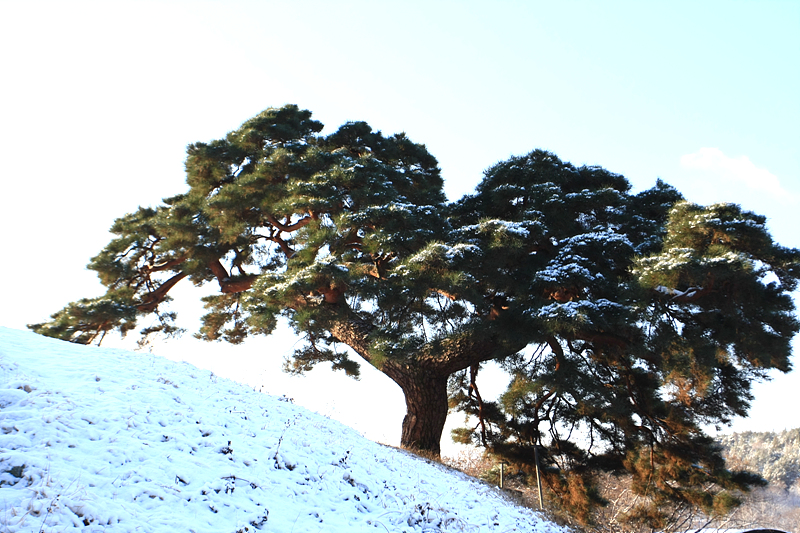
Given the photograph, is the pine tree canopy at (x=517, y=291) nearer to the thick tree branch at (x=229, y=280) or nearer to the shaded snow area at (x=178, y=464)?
the thick tree branch at (x=229, y=280)

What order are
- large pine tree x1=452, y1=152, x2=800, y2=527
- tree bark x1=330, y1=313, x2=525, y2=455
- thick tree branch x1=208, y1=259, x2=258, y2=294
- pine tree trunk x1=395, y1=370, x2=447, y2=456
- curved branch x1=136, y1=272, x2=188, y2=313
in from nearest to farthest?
large pine tree x1=452, y1=152, x2=800, y2=527, tree bark x1=330, y1=313, x2=525, y2=455, pine tree trunk x1=395, y1=370, x2=447, y2=456, thick tree branch x1=208, y1=259, x2=258, y2=294, curved branch x1=136, y1=272, x2=188, y2=313

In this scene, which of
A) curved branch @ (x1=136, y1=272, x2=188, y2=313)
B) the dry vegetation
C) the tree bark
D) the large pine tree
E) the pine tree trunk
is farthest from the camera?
curved branch @ (x1=136, y1=272, x2=188, y2=313)

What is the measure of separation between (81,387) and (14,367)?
858 millimetres

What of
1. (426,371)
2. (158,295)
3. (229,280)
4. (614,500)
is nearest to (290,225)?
(229,280)

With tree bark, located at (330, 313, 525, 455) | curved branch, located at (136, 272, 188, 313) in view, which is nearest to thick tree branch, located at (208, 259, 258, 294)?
curved branch, located at (136, 272, 188, 313)

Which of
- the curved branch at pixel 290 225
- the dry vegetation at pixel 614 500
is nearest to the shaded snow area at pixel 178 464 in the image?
the dry vegetation at pixel 614 500

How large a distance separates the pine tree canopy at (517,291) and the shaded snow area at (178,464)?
339cm

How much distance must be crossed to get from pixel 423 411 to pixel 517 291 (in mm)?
3694

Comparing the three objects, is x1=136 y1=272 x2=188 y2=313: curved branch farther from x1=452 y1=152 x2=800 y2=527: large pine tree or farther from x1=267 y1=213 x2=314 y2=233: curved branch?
x1=452 y1=152 x2=800 y2=527: large pine tree

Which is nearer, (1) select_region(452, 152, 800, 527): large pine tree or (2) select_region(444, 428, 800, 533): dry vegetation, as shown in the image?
(1) select_region(452, 152, 800, 527): large pine tree

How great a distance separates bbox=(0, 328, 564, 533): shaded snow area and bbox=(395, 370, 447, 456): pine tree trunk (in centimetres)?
320

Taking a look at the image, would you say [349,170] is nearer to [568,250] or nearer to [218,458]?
[568,250]

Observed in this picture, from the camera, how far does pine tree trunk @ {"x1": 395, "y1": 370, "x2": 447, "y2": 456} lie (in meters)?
11.8

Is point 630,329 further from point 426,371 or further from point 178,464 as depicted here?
point 178,464
